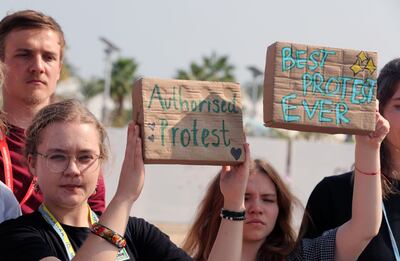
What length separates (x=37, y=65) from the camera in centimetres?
369

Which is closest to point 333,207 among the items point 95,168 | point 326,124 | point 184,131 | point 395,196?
point 395,196

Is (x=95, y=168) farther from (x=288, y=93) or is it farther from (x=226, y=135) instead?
(x=288, y=93)

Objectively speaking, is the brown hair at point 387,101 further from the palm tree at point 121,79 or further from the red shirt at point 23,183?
the palm tree at point 121,79

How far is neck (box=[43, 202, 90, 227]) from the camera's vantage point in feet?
8.85

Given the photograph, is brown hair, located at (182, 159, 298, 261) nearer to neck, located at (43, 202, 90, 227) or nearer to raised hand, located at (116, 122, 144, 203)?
neck, located at (43, 202, 90, 227)

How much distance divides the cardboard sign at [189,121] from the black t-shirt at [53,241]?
36cm

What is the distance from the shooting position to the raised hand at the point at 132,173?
2.57 meters

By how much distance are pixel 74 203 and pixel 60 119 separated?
13.1 inches

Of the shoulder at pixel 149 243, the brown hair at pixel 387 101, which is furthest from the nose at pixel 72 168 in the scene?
the brown hair at pixel 387 101

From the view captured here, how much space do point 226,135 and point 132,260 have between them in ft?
1.99

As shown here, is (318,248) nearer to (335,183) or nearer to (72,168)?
(335,183)

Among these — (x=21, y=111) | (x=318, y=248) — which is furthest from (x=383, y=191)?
(x=21, y=111)

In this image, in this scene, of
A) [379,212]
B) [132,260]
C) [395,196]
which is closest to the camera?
[132,260]

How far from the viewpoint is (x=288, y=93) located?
9.16 ft
